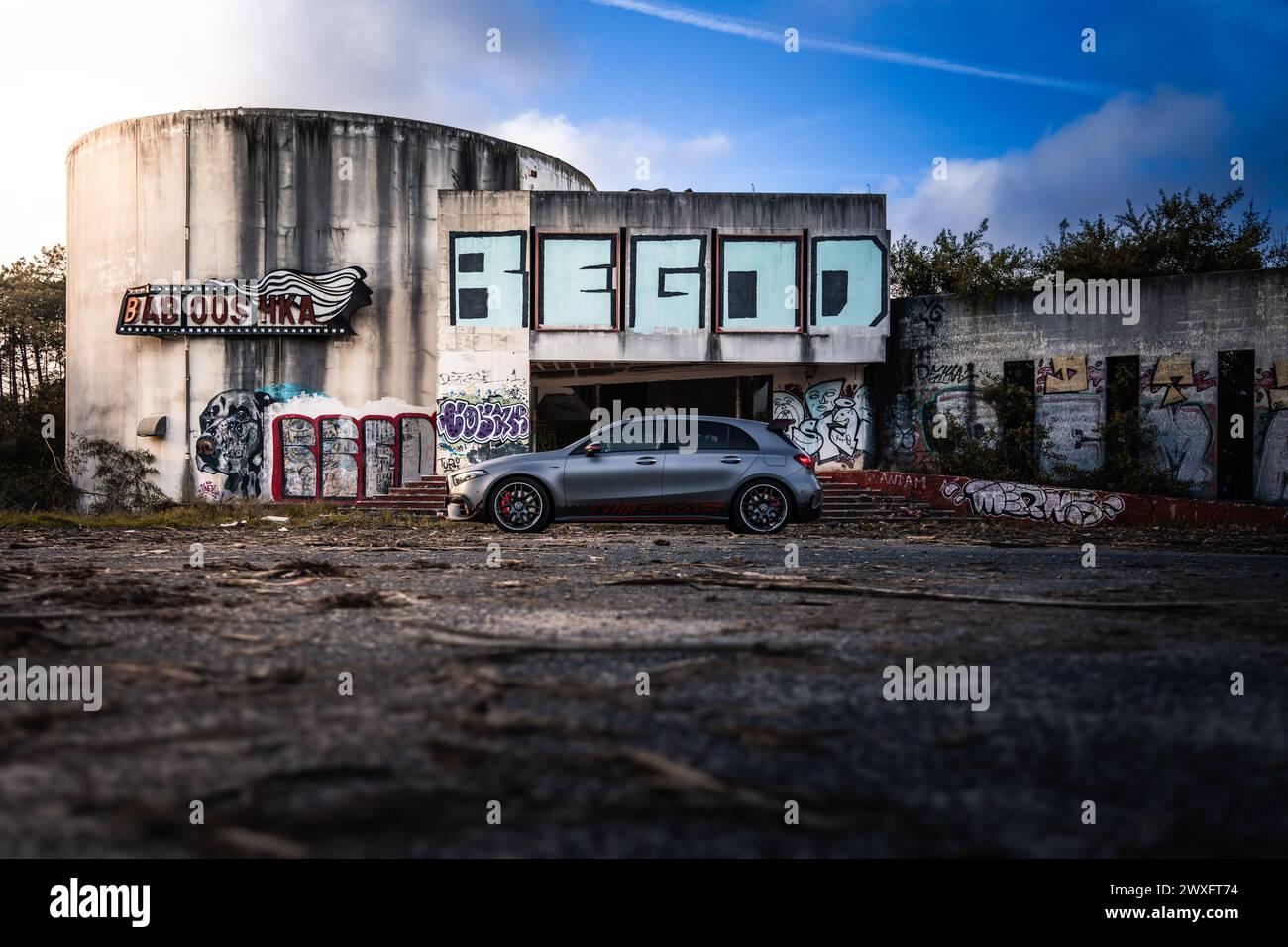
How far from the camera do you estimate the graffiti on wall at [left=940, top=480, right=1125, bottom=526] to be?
58.7 ft

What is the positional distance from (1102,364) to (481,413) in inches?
522

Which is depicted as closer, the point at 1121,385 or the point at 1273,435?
the point at 1273,435

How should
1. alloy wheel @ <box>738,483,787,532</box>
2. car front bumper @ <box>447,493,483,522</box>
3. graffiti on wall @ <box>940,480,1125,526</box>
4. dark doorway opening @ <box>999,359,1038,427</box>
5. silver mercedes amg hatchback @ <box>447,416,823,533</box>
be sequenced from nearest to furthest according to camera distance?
1. silver mercedes amg hatchback @ <box>447,416,823,533</box>
2. car front bumper @ <box>447,493,483,522</box>
3. alloy wheel @ <box>738,483,787,532</box>
4. graffiti on wall @ <box>940,480,1125,526</box>
5. dark doorway opening @ <box>999,359,1038,427</box>

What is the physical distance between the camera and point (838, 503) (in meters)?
18.9

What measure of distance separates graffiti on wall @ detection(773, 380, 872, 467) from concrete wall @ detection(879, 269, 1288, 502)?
28.3 inches

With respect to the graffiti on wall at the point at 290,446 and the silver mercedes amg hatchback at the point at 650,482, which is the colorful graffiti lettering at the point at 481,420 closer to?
the graffiti on wall at the point at 290,446

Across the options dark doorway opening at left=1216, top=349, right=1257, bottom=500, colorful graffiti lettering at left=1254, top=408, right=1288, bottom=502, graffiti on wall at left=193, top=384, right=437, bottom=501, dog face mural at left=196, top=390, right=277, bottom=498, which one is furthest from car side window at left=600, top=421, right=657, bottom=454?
colorful graffiti lettering at left=1254, top=408, right=1288, bottom=502

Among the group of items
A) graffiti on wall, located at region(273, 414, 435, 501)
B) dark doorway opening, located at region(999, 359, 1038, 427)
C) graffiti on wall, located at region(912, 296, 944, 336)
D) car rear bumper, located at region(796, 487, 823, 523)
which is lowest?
car rear bumper, located at region(796, 487, 823, 523)

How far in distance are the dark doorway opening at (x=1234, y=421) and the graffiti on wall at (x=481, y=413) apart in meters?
14.1

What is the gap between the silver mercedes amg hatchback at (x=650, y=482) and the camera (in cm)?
1194

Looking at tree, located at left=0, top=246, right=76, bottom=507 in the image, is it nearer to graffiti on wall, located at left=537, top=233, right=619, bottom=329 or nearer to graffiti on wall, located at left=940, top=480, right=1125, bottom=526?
graffiti on wall, located at left=537, top=233, right=619, bottom=329

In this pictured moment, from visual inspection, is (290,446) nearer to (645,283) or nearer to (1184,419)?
(645,283)

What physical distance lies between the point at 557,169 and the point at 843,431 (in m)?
10.9

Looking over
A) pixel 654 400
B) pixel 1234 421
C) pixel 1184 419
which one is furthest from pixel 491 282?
pixel 1234 421
